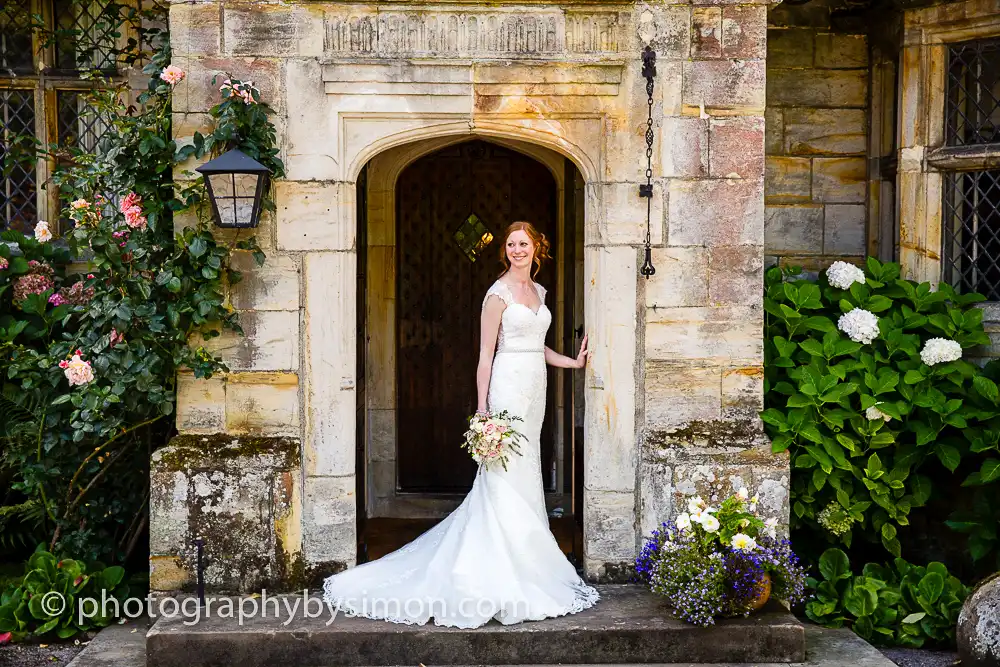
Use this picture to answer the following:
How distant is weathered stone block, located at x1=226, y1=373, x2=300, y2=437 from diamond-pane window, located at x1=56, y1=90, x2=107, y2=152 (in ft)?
8.05

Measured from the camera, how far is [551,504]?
7.39 metres

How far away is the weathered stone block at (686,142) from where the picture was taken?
5.61 metres

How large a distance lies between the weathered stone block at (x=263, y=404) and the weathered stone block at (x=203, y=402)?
0.13 feet

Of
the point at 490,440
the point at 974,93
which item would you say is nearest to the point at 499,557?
the point at 490,440

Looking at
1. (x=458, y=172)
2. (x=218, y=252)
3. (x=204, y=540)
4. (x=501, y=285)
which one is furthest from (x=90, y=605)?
(x=458, y=172)

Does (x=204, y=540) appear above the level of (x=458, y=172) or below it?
below

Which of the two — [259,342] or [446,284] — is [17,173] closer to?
[259,342]

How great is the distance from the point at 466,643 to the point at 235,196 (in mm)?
2494

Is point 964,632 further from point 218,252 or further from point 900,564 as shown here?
point 218,252

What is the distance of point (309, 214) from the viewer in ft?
18.3

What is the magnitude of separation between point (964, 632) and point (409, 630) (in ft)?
8.91

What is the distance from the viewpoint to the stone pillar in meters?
5.59

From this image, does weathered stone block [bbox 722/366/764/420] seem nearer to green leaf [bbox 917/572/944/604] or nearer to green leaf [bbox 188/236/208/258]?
green leaf [bbox 917/572/944/604]

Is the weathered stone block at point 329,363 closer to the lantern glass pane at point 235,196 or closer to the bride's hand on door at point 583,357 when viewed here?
the lantern glass pane at point 235,196
